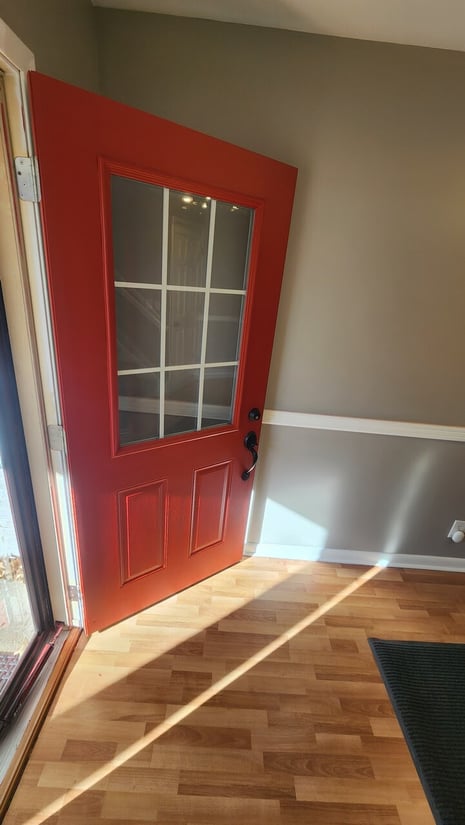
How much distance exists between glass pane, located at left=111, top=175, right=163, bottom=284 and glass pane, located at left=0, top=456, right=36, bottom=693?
0.98 metres

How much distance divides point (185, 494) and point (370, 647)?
Answer: 1145mm

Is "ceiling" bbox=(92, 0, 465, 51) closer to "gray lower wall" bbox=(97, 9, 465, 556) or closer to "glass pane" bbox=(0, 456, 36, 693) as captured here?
"gray lower wall" bbox=(97, 9, 465, 556)

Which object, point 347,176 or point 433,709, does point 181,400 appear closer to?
point 347,176

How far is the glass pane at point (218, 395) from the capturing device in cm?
153

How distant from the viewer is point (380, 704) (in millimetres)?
1374

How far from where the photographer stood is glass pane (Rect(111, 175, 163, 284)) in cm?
112

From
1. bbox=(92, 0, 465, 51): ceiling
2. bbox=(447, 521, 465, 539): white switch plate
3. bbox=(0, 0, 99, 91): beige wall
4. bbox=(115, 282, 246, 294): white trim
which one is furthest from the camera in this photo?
bbox=(447, 521, 465, 539): white switch plate

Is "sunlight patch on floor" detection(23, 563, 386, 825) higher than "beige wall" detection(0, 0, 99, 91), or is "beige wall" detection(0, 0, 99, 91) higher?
"beige wall" detection(0, 0, 99, 91)

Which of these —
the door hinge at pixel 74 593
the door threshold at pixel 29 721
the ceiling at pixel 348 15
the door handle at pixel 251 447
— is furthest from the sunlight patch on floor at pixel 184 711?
the ceiling at pixel 348 15

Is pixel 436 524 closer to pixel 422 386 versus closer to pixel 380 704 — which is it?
pixel 422 386

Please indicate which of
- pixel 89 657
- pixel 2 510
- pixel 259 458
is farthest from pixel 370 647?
pixel 2 510

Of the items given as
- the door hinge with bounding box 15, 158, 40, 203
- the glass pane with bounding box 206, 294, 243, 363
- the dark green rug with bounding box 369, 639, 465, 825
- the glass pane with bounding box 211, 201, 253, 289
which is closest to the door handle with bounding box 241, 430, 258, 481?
the glass pane with bounding box 206, 294, 243, 363

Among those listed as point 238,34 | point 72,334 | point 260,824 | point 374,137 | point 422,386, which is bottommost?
point 260,824

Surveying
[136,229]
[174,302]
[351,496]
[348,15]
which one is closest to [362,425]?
[351,496]
